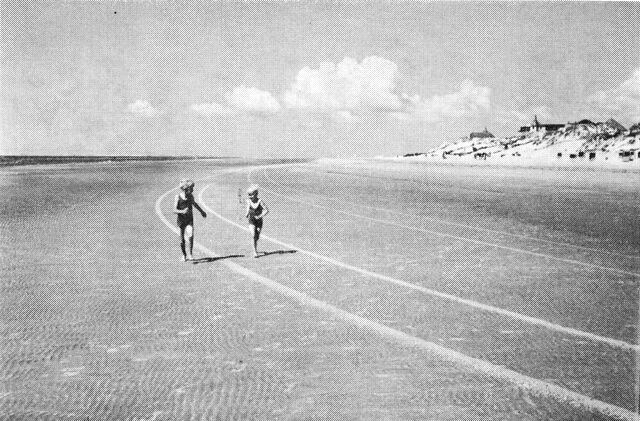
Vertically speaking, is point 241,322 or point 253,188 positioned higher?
point 253,188

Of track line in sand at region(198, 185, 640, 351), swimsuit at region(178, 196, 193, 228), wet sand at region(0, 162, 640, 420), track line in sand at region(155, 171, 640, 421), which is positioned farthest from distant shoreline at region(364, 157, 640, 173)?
track line in sand at region(155, 171, 640, 421)

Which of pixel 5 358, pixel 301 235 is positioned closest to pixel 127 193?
pixel 301 235

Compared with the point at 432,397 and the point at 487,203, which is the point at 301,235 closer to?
the point at 432,397

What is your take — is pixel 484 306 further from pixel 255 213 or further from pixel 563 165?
pixel 563 165

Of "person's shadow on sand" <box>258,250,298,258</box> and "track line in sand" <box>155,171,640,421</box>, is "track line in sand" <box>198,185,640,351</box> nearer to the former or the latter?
"person's shadow on sand" <box>258,250,298,258</box>

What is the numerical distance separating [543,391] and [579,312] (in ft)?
9.31

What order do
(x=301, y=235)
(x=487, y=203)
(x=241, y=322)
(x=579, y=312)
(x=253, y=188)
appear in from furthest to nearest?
(x=487, y=203) < (x=301, y=235) < (x=253, y=188) < (x=579, y=312) < (x=241, y=322)

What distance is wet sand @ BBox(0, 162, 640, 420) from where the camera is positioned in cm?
480

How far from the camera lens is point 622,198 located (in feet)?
84.4

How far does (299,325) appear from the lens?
22.4ft

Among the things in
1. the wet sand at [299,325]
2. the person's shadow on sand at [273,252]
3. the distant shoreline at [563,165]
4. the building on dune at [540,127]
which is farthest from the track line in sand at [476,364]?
the building on dune at [540,127]

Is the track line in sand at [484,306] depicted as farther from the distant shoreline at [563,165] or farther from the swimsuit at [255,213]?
the distant shoreline at [563,165]

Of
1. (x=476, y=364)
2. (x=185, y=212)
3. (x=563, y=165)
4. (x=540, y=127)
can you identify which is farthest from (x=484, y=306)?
(x=540, y=127)

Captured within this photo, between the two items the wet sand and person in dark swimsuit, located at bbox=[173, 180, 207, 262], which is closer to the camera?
the wet sand
